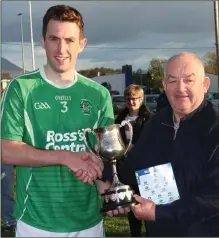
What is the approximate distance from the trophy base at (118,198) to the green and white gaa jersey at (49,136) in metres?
0.12

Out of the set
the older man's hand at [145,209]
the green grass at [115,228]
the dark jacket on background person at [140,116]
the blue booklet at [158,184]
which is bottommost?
the green grass at [115,228]

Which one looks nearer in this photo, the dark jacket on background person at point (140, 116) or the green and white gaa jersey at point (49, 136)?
the green and white gaa jersey at point (49, 136)

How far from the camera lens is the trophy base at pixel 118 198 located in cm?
220

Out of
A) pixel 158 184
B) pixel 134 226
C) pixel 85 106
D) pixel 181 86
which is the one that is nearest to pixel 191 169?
pixel 158 184

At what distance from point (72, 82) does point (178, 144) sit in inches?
25.8

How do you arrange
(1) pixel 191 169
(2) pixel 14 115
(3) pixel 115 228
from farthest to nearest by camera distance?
(3) pixel 115 228, (2) pixel 14 115, (1) pixel 191 169

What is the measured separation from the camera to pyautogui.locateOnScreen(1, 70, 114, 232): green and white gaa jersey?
2.19 m

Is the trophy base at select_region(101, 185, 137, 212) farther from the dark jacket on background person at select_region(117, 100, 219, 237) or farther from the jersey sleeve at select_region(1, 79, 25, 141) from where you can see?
the jersey sleeve at select_region(1, 79, 25, 141)

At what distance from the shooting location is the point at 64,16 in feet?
7.29

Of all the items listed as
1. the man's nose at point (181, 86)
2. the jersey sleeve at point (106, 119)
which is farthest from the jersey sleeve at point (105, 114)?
the man's nose at point (181, 86)

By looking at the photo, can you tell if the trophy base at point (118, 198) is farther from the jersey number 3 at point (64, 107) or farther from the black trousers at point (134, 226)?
the black trousers at point (134, 226)

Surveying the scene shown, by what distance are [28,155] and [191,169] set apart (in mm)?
806

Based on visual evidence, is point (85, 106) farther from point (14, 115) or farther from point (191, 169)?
point (191, 169)

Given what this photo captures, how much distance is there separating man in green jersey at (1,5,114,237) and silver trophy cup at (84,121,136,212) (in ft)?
0.26
